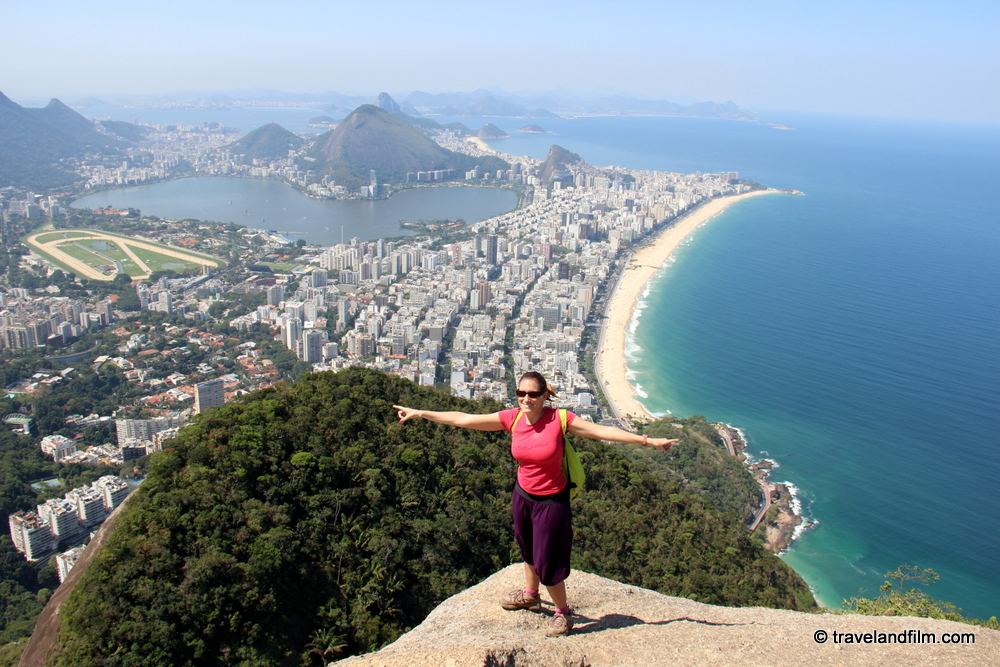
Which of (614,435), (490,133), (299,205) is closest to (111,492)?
(614,435)

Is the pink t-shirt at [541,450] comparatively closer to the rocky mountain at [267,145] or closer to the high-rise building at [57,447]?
the high-rise building at [57,447]

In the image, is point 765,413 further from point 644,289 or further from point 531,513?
point 531,513

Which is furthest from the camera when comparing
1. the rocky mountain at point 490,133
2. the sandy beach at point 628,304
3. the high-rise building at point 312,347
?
the rocky mountain at point 490,133

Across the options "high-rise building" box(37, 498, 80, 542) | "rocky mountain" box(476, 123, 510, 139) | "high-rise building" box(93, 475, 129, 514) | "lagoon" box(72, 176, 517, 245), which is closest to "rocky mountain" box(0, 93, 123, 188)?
"lagoon" box(72, 176, 517, 245)

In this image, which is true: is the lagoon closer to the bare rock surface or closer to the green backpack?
the bare rock surface

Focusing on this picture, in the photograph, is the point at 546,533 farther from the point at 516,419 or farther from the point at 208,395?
the point at 208,395

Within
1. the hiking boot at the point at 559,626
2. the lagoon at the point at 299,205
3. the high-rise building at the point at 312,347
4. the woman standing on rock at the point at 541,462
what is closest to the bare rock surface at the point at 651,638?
the hiking boot at the point at 559,626

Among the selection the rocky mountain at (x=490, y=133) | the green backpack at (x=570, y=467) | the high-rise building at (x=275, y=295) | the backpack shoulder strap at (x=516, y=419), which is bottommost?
the high-rise building at (x=275, y=295)
